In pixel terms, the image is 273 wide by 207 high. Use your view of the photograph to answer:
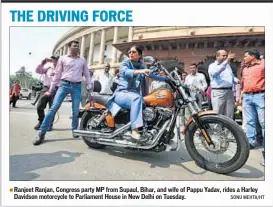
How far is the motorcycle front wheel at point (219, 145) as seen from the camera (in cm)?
275

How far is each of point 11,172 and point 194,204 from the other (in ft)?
6.38

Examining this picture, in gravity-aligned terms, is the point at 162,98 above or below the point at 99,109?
above

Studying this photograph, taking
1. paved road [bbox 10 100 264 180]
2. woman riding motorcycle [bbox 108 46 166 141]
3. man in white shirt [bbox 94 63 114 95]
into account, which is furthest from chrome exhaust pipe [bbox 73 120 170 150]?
man in white shirt [bbox 94 63 114 95]

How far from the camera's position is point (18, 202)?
2.64 metres

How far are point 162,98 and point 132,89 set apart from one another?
0.48 metres

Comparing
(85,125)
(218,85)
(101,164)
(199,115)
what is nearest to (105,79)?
(85,125)

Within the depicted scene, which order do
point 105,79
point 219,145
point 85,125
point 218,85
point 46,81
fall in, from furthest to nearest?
point 105,79 < point 46,81 < point 218,85 < point 85,125 < point 219,145

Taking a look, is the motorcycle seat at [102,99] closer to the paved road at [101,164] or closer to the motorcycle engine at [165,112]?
the paved road at [101,164]

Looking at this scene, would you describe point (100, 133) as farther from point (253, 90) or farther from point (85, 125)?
point (253, 90)

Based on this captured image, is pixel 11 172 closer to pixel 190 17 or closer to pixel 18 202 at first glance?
pixel 18 202

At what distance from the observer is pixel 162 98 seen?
3.13 m

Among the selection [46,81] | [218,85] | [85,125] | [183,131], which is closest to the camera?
[183,131]

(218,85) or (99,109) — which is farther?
(218,85)
